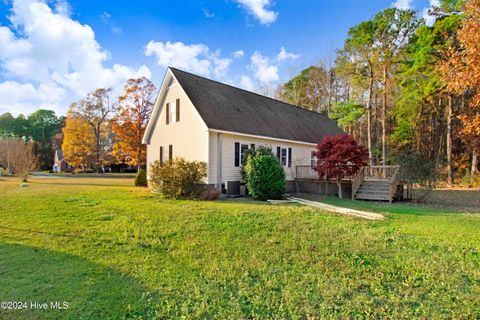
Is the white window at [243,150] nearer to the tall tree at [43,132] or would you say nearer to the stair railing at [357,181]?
the stair railing at [357,181]

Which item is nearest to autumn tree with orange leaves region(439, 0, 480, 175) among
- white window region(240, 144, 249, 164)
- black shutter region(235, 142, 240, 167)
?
white window region(240, 144, 249, 164)

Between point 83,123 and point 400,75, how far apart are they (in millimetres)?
37705

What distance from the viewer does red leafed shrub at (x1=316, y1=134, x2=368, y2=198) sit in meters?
13.8

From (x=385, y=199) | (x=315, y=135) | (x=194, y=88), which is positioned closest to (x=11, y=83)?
(x=194, y=88)

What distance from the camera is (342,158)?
13812 millimetres

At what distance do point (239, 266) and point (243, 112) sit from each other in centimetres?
1271

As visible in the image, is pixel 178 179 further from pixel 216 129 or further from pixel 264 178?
pixel 264 178

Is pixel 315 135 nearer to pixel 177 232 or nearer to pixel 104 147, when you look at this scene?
pixel 177 232

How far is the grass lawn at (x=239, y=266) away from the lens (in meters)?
3.45

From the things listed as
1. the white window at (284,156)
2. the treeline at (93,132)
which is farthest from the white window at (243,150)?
the treeline at (93,132)

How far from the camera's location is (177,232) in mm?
6691

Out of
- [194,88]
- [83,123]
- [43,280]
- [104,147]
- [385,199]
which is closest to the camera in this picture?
[43,280]

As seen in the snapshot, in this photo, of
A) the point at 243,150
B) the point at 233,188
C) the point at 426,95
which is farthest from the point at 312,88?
the point at 233,188

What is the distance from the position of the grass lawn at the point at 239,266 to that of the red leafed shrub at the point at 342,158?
19.7 ft
